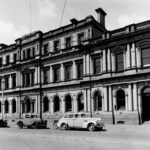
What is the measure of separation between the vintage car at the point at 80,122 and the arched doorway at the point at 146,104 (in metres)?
6.79

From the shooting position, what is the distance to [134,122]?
90.5 feet

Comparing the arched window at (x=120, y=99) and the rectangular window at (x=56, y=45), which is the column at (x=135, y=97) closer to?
the arched window at (x=120, y=99)

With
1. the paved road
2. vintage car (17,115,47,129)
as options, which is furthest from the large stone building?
the paved road

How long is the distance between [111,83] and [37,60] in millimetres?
→ 14125

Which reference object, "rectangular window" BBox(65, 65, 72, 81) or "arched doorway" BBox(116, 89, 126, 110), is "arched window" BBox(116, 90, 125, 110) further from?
"rectangular window" BBox(65, 65, 72, 81)

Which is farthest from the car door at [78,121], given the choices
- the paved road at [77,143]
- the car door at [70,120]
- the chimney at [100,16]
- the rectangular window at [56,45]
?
the chimney at [100,16]

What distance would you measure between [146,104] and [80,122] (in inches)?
342

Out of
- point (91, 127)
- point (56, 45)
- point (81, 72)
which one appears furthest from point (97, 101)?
point (56, 45)

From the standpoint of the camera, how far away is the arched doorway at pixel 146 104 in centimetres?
2770

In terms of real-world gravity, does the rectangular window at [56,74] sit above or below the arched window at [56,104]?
above

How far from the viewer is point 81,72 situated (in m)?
34.2

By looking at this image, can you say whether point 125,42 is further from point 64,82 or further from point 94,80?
point 64,82

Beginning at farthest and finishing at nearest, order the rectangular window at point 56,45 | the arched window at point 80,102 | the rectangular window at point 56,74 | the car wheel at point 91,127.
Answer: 1. the rectangular window at point 56,45
2. the rectangular window at point 56,74
3. the arched window at point 80,102
4. the car wheel at point 91,127

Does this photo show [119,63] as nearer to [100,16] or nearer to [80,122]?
[80,122]
